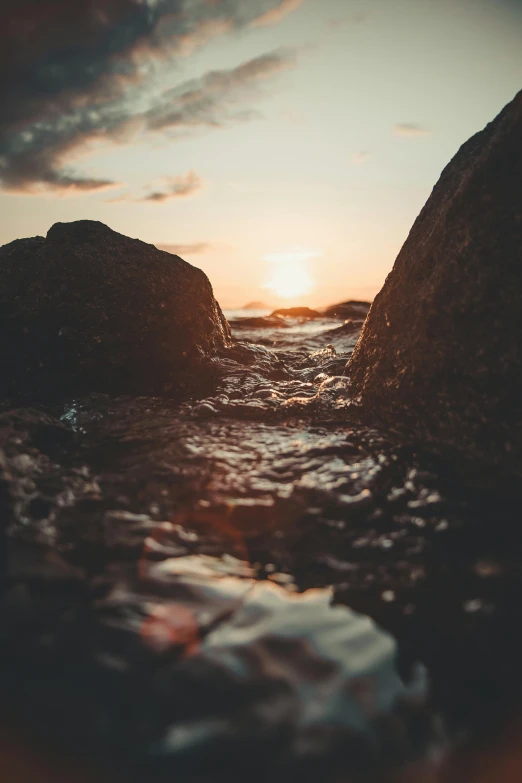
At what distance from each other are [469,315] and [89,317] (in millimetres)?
3415

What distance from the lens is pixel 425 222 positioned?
3748 mm

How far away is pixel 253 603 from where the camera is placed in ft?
5.74

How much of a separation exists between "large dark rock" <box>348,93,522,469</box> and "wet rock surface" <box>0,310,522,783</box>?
31 cm

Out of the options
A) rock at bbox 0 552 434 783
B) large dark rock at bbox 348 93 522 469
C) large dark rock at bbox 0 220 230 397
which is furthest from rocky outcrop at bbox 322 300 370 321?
rock at bbox 0 552 434 783

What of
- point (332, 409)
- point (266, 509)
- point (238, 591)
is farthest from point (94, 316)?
point (238, 591)

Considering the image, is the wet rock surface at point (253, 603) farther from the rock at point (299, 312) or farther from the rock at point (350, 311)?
the rock at point (299, 312)

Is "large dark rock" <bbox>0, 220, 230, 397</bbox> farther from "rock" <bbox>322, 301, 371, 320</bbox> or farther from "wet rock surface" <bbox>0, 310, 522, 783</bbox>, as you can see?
"rock" <bbox>322, 301, 371, 320</bbox>

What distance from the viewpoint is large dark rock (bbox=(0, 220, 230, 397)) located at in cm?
444

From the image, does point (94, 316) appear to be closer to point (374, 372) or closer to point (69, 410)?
point (69, 410)

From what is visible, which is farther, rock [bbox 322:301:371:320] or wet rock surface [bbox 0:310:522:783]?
rock [bbox 322:301:371:320]

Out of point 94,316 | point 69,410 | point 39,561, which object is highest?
point 94,316

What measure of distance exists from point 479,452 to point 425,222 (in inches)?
79.1

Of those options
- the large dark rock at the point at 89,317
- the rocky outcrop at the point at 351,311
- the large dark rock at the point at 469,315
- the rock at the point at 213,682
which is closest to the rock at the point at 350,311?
the rocky outcrop at the point at 351,311

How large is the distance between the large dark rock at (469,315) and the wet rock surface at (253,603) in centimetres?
31
